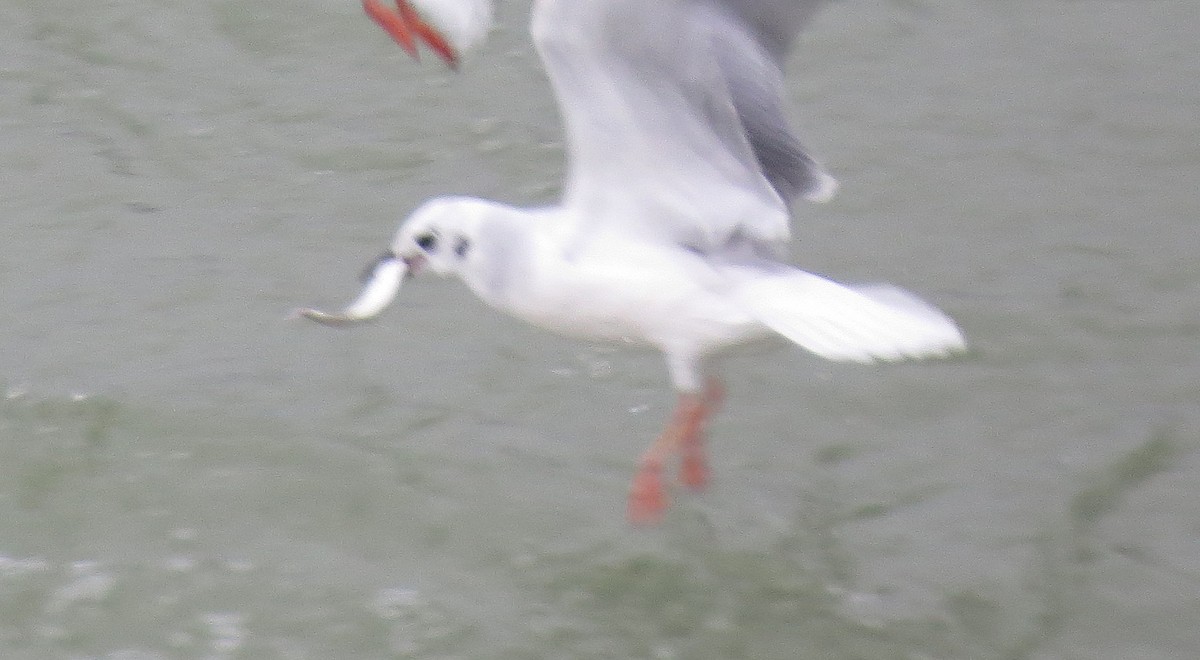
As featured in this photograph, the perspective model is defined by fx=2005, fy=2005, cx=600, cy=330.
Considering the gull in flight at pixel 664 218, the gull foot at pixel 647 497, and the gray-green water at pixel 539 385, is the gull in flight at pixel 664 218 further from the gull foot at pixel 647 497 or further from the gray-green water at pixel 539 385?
the gray-green water at pixel 539 385

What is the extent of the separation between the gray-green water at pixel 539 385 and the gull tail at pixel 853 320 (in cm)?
73

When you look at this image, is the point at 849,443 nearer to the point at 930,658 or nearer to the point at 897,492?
the point at 897,492

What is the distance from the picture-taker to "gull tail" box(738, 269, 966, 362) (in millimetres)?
4270

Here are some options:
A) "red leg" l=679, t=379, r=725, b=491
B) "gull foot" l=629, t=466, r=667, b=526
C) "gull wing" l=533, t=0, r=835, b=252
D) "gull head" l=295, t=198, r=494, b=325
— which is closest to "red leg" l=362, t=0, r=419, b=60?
"gull head" l=295, t=198, r=494, b=325

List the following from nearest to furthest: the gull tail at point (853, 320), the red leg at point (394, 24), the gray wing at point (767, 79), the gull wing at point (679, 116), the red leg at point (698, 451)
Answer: the gull tail at point (853, 320) → the gull wing at point (679, 116) → the gray wing at point (767, 79) → the red leg at point (698, 451) → the red leg at point (394, 24)

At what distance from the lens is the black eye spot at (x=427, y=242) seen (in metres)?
4.93

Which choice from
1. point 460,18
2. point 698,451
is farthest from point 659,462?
point 460,18

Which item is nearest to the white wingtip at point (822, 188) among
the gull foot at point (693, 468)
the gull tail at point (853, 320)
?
the gull tail at point (853, 320)

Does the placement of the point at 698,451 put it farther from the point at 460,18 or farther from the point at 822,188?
the point at 460,18

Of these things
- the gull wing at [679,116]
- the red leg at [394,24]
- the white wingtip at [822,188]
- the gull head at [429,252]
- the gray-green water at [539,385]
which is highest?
the gull wing at [679,116]

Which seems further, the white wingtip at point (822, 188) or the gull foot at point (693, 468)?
the gull foot at point (693, 468)

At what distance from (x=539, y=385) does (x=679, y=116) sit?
1363 mm

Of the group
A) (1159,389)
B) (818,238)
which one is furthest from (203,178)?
(1159,389)

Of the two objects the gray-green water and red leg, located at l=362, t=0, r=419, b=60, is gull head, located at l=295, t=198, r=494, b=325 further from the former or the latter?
red leg, located at l=362, t=0, r=419, b=60
